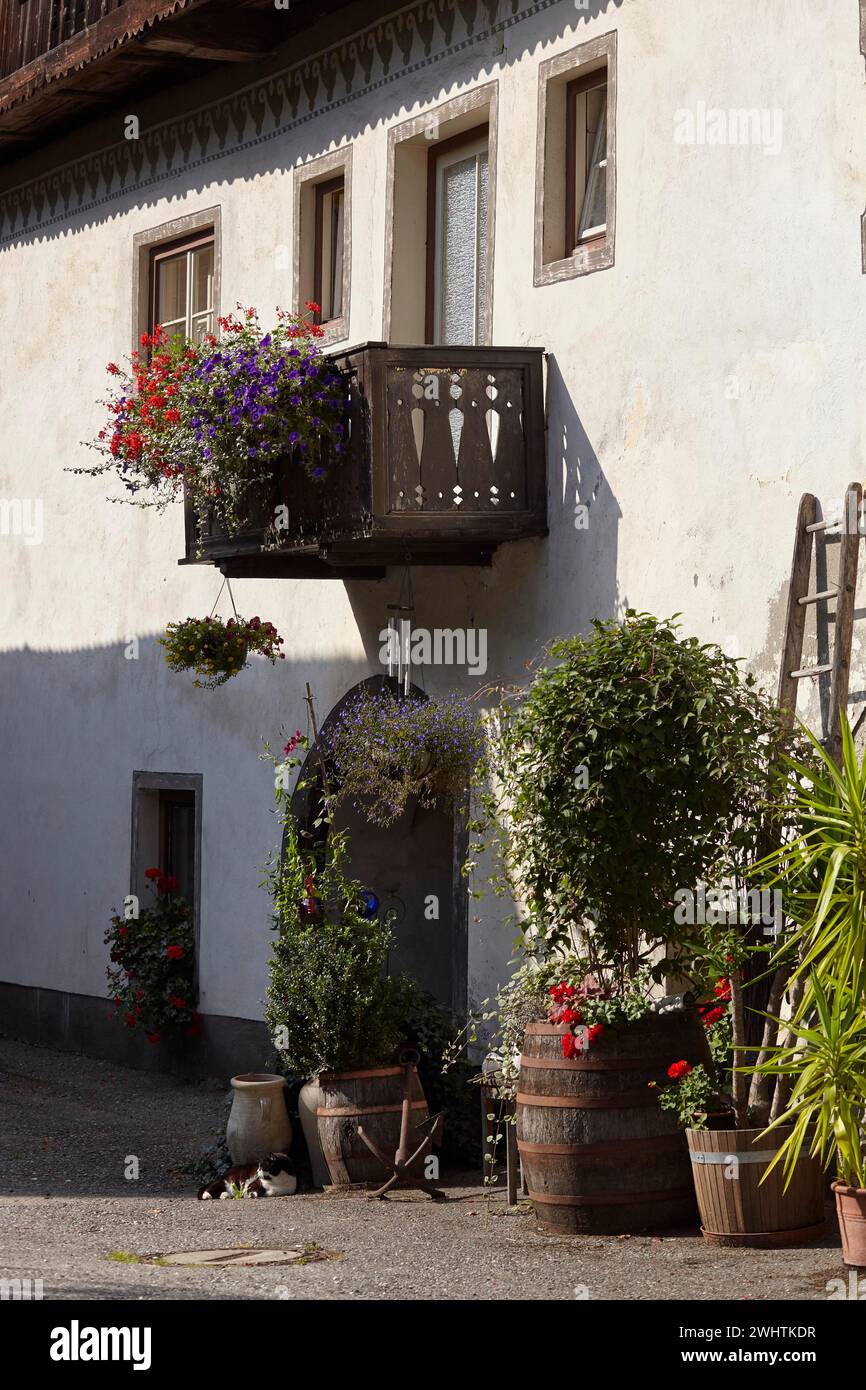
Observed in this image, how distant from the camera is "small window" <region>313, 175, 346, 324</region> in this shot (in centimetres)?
1323

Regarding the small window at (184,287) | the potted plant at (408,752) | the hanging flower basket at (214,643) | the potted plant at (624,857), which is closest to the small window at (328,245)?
the small window at (184,287)

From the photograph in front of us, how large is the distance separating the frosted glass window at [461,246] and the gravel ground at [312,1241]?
5.05 metres

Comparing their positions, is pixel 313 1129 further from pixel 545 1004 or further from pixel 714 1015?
pixel 714 1015

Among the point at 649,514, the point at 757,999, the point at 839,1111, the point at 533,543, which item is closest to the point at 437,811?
the point at 533,543

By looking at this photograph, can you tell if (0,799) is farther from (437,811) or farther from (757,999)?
(757,999)

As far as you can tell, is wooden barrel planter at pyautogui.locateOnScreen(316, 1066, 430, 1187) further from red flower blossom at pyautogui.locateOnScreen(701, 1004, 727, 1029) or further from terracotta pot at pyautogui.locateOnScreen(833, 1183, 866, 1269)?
terracotta pot at pyautogui.locateOnScreen(833, 1183, 866, 1269)

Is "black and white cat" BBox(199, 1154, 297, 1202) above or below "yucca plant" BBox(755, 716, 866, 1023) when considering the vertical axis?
below

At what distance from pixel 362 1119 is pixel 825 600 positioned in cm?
359

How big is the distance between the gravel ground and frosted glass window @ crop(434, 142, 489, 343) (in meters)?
5.05

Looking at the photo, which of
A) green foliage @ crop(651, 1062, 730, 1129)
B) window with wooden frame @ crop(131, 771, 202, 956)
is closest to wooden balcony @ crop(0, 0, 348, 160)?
window with wooden frame @ crop(131, 771, 202, 956)

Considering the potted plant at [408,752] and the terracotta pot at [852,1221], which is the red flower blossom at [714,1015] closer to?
the terracotta pot at [852,1221]

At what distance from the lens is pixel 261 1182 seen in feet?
34.5

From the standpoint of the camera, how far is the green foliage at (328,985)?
10430 mm

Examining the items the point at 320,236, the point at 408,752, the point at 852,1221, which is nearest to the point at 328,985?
the point at 408,752
